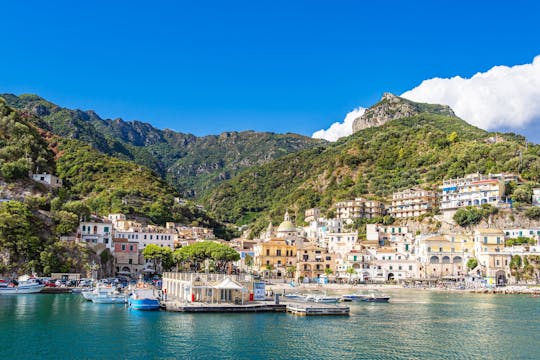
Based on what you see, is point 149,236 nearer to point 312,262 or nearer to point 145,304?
point 312,262

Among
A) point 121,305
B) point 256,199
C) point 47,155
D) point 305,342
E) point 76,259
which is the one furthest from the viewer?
point 256,199

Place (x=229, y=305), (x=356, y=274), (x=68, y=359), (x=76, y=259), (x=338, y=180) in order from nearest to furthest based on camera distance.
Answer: (x=68, y=359) → (x=229, y=305) → (x=76, y=259) → (x=356, y=274) → (x=338, y=180)

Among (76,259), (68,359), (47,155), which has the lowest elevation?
(68,359)

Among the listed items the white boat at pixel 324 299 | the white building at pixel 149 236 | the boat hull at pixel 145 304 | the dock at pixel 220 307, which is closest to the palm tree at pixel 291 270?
the white building at pixel 149 236

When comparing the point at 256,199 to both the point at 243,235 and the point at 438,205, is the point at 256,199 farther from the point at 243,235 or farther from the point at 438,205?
the point at 438,205

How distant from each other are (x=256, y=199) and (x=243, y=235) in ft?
94.0

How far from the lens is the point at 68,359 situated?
97.9 feet

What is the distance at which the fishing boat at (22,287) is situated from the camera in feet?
201

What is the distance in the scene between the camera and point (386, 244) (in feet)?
347

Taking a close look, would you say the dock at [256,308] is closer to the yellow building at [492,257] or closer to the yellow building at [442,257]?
the yellow building at [442,257]

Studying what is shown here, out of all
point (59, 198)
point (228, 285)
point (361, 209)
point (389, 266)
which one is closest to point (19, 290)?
point (228, 285)

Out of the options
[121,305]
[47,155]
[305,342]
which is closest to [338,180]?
[47,155]

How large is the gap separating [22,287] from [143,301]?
774 inches

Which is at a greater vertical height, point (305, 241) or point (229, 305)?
point (305, 241)
